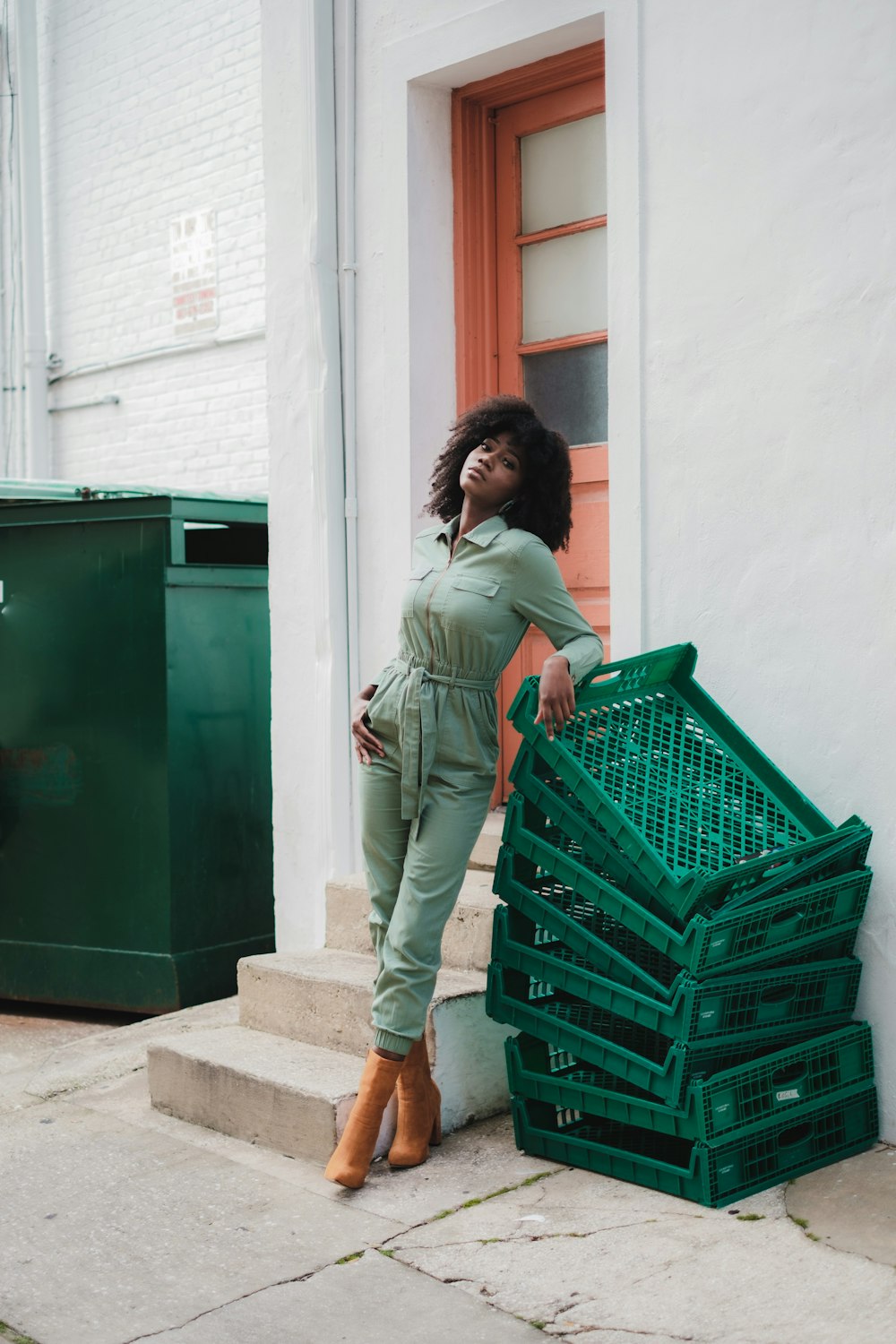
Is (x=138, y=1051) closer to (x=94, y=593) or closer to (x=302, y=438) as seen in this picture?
(x=94, y=593)

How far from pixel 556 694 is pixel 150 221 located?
20.0ft

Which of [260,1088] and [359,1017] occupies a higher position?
[359,1017]

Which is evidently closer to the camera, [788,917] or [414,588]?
[788,917]

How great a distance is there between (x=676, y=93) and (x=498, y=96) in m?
1.01

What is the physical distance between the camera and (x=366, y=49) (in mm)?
4750

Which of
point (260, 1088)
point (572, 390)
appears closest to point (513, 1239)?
point (260, 1088)

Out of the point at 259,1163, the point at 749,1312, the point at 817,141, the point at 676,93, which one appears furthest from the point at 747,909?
the point at 676,93

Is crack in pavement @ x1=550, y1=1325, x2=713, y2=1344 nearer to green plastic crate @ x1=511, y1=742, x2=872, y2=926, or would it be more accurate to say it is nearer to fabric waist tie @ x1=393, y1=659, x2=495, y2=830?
green plastic crate @ x1=511, y1=742, x2=872, y2=926

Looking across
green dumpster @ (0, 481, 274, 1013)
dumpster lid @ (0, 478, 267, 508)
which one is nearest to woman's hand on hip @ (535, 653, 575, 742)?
green dumpster @ (0, 481, 274, 1013)

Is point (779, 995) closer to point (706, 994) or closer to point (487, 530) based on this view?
point (706, 994)

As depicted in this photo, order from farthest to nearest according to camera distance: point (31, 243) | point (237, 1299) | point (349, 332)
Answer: point (31, 243) < point (349, 332) < point (237, 1299)

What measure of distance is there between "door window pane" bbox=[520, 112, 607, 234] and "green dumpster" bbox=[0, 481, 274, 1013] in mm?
1699

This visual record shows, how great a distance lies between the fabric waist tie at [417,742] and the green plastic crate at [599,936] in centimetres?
27

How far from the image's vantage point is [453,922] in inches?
158
